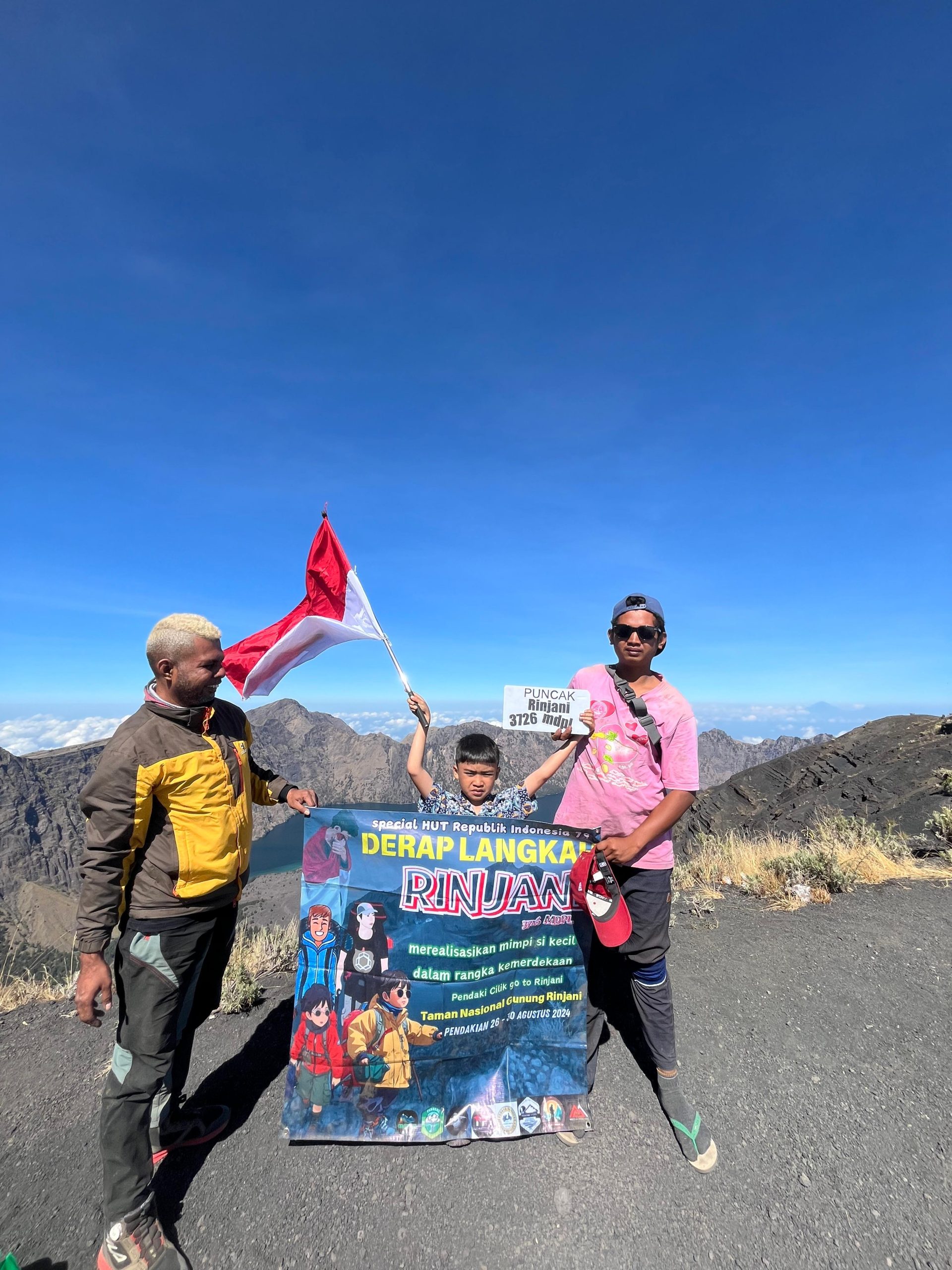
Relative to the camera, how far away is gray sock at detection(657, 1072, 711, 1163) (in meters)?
2.86

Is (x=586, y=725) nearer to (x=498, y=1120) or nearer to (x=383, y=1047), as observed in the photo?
(x=383, y=1047)

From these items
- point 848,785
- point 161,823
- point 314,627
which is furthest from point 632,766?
point 848,785

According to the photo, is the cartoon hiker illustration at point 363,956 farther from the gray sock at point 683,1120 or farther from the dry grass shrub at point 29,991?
the dry grass shrub at point 29,991

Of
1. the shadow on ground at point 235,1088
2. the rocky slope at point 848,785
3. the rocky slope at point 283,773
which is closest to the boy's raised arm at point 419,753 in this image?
the shadow on ground at point 235,1088

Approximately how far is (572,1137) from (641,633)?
109 inches

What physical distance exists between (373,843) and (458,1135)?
156cm

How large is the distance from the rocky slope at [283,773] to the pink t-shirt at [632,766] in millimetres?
62402

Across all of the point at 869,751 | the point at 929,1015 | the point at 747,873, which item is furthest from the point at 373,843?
the point at 869,751

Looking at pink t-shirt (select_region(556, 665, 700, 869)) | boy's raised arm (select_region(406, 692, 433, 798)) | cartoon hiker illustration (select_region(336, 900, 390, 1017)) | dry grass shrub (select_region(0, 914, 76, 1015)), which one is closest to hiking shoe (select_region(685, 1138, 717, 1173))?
pink t-shirt (select_region(556, 665, 700, 869))

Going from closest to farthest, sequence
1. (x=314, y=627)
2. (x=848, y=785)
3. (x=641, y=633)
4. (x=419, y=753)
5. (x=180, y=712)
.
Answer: (x=180, y=712)
(x=641, y=633)
(x=419, y=753)
(x=314, y=627)
(x=848, y=785)

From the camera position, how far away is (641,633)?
3.13 metres

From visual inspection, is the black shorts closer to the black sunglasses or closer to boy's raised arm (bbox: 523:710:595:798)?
boy's raised arm (bbox: 523:710:595:798)

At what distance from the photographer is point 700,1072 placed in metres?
3.51

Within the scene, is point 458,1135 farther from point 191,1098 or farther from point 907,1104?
point 907,1104
